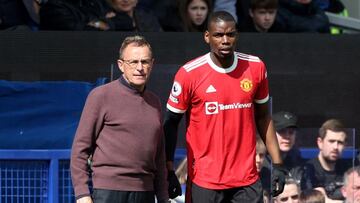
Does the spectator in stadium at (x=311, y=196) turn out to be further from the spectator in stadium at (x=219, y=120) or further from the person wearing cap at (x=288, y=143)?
the spectator in stadium at (x=219, y=120)

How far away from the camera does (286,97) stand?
30.0 feet

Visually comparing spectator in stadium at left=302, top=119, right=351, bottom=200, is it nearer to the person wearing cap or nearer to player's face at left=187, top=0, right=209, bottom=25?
the person wearing cap

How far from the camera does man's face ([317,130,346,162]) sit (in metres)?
8.40

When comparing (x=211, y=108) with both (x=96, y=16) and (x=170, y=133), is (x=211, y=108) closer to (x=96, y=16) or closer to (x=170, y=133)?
(x=170, y=133)

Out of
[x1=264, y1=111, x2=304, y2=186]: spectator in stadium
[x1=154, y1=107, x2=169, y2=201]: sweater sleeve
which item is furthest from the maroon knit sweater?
[x1=264, y1=111, x2=304, y2=186]: spectator in stadium

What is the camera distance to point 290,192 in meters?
8.24

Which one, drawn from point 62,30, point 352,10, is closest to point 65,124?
point 62,30

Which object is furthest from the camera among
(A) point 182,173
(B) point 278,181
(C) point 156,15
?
(C) point 156,15

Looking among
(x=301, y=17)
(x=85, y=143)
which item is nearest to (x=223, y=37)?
(x=85, y=143)

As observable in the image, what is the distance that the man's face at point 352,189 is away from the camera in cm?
831

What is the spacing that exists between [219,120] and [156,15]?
3.39 meters

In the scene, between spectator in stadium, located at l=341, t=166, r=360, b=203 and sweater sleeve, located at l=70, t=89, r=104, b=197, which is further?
spectator in stadium, located at l=341, t=166, r=360, b=203

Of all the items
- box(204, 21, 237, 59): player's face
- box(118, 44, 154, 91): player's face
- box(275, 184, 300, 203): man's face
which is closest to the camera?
box(118, 44, 154, 91): player's face

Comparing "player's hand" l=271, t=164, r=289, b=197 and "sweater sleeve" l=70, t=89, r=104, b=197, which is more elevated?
"sweater sleeve" l=70, t=89, r=104, b=197
